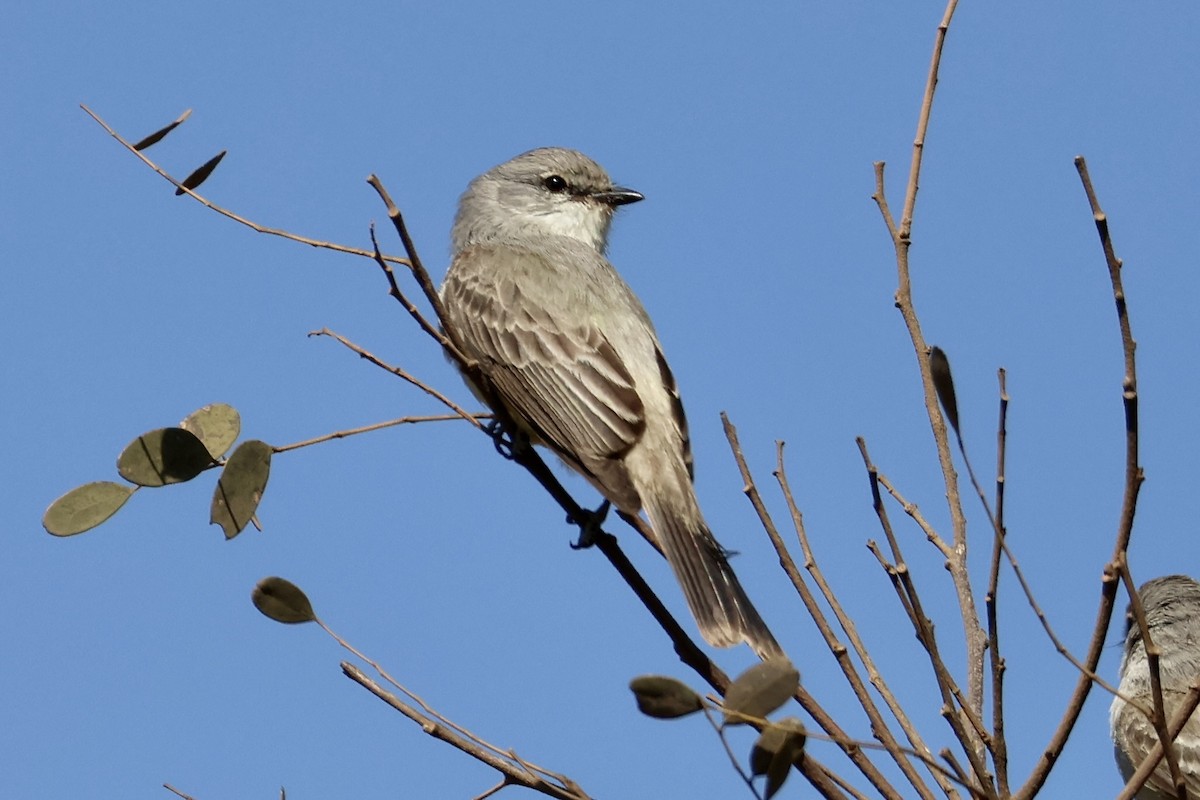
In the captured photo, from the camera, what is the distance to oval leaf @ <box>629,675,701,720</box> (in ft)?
8.38

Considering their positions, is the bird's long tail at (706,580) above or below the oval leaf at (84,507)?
above

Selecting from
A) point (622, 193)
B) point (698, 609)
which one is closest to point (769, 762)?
point (698, 609)

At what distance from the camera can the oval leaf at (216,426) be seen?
3.59 meters

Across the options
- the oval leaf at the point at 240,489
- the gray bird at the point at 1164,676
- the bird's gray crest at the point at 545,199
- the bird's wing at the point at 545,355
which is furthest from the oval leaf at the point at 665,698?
the gray bird at the point at 1164,676

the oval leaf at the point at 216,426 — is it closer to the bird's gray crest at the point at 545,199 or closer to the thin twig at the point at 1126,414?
the thin twig at the point at 1126,414

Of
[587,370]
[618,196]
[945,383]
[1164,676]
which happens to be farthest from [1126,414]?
[1164,676]

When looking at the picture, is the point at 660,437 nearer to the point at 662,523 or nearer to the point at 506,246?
the point at 662,523

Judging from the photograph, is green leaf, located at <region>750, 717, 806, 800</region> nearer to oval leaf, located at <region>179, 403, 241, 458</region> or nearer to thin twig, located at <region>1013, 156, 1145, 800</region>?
thin twig, located at <region>1013, 156, 1145, 800</region>

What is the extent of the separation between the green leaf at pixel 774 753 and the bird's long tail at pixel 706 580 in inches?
56.5

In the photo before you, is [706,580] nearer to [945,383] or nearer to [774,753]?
[945,383]

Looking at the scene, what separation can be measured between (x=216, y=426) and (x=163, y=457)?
0.52 feet

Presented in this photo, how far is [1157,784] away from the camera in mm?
6559

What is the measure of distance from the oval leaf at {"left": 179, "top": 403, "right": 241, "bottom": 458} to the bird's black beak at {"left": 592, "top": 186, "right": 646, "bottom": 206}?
3.62 metres

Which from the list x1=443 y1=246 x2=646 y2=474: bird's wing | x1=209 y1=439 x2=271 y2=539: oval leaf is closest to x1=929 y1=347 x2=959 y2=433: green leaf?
x1=209 y1=439 x2=271 y2=539: oval leaf
